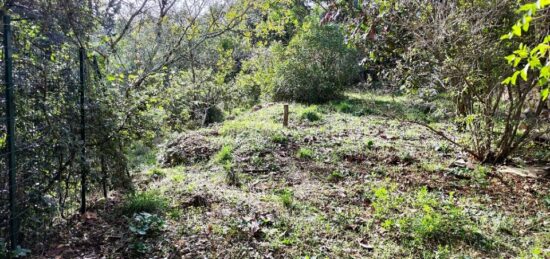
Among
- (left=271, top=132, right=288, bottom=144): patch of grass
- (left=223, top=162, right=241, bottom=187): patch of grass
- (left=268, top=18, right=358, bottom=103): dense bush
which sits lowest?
(left=223, top=162, right=241, bottom=187): patch of grass

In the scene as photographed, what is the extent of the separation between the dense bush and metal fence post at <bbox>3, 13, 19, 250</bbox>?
884 centimetres

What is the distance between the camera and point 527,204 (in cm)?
410

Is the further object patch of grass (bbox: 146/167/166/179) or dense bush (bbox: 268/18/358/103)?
dense bush (bbox: 268/18/358/103)

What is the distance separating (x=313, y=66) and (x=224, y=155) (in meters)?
6.21

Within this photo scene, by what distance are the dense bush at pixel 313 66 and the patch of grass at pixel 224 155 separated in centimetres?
552

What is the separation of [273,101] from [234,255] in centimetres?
896

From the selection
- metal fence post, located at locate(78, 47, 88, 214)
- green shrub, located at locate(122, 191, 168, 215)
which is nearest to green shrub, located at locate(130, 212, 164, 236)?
green shrub, located at locate(122, 191, 168, 215)

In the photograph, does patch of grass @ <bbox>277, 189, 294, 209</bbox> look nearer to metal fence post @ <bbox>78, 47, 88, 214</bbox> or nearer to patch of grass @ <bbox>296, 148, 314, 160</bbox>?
patch of grass @ <bbox>296, 148, 314, 160</bbox>

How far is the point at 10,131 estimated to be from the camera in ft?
8.62

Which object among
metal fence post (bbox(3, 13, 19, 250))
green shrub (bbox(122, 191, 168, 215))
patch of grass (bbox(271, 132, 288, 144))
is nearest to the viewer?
metal fence post (bbox(3, 13, 19, 250))

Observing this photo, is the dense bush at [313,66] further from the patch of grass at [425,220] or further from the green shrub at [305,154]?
the patch of grass at [425,220]

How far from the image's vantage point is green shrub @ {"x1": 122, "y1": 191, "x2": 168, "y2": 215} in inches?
146

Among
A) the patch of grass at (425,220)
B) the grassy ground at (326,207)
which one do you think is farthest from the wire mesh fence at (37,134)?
the patch of grass at (425,220)

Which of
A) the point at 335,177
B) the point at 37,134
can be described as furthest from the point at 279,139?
the point at 37,134
